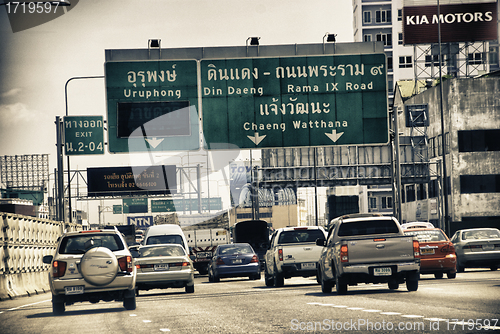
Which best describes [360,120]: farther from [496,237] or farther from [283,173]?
[283,173]

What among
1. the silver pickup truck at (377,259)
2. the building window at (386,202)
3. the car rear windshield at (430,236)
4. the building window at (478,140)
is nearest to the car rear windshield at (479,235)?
the car rear windshield at (430,236)

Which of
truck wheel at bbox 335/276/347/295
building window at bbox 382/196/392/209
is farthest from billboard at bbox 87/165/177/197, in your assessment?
building window at bbox 382/196/392/209

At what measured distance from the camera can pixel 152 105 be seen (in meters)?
27.5

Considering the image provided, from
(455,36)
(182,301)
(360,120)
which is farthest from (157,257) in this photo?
(455,36)

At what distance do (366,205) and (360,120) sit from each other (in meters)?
91.6

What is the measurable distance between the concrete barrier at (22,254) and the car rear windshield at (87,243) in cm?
714

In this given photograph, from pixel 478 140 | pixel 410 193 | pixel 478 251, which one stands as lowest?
pixel 478 251

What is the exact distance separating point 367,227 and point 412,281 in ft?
5.22

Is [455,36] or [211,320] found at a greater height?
[455,36]

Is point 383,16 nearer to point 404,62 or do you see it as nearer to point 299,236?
point 404,62

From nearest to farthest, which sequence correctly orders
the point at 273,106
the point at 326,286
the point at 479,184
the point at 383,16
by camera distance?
the point at 326,286, the point at 273,106, the point at 479,184, the point at 383,16

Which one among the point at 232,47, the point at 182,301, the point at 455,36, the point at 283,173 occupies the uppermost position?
the point at 455,36

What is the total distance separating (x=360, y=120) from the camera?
28094mm

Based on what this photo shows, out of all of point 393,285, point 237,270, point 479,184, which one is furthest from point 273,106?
point 479,184
